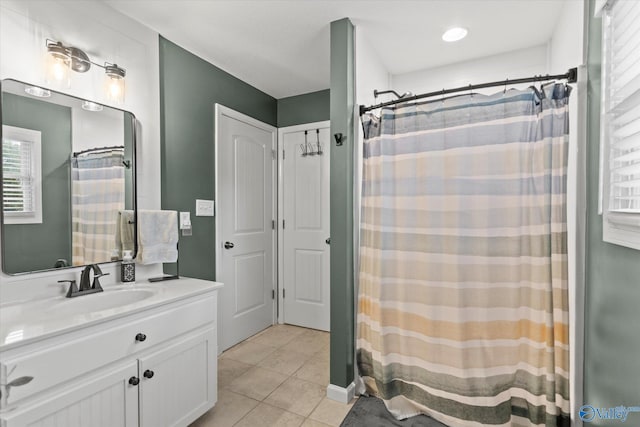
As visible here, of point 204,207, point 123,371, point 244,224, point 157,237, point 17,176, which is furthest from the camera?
point 244,224

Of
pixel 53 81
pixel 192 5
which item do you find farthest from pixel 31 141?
pixel 192 5

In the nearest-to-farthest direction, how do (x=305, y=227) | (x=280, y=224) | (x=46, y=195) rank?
1. (x=46, y=195)
2. (x=305, y=227)
3. (x=280, y=224)

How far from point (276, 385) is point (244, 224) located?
1.44 meters

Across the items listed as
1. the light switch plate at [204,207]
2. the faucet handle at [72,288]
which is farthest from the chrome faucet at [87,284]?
the light switch plate at [204,207]

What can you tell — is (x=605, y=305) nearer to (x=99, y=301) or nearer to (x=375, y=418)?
(x=375, y=418)

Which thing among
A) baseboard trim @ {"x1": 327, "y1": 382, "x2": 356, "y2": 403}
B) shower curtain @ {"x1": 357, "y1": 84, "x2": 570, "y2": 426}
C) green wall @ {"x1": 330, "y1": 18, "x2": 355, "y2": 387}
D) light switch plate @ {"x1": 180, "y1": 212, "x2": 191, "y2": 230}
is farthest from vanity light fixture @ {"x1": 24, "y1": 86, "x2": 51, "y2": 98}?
baseboard trim @ {"x1": 327, "y1": 382, "x2": 356, "y2": 403}

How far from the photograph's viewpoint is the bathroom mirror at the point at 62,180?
4.75 feet

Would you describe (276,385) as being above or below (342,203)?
below

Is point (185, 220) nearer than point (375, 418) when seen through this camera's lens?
No

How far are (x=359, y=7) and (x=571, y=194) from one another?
1.60 metres

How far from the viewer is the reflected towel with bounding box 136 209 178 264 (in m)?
1.95

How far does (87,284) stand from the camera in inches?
64.7

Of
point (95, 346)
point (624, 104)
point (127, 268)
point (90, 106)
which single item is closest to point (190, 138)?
point (90, 106)

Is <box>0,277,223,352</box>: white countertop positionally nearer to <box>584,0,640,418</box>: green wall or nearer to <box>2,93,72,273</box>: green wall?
<box>2,93,72,273</box>: green wall
